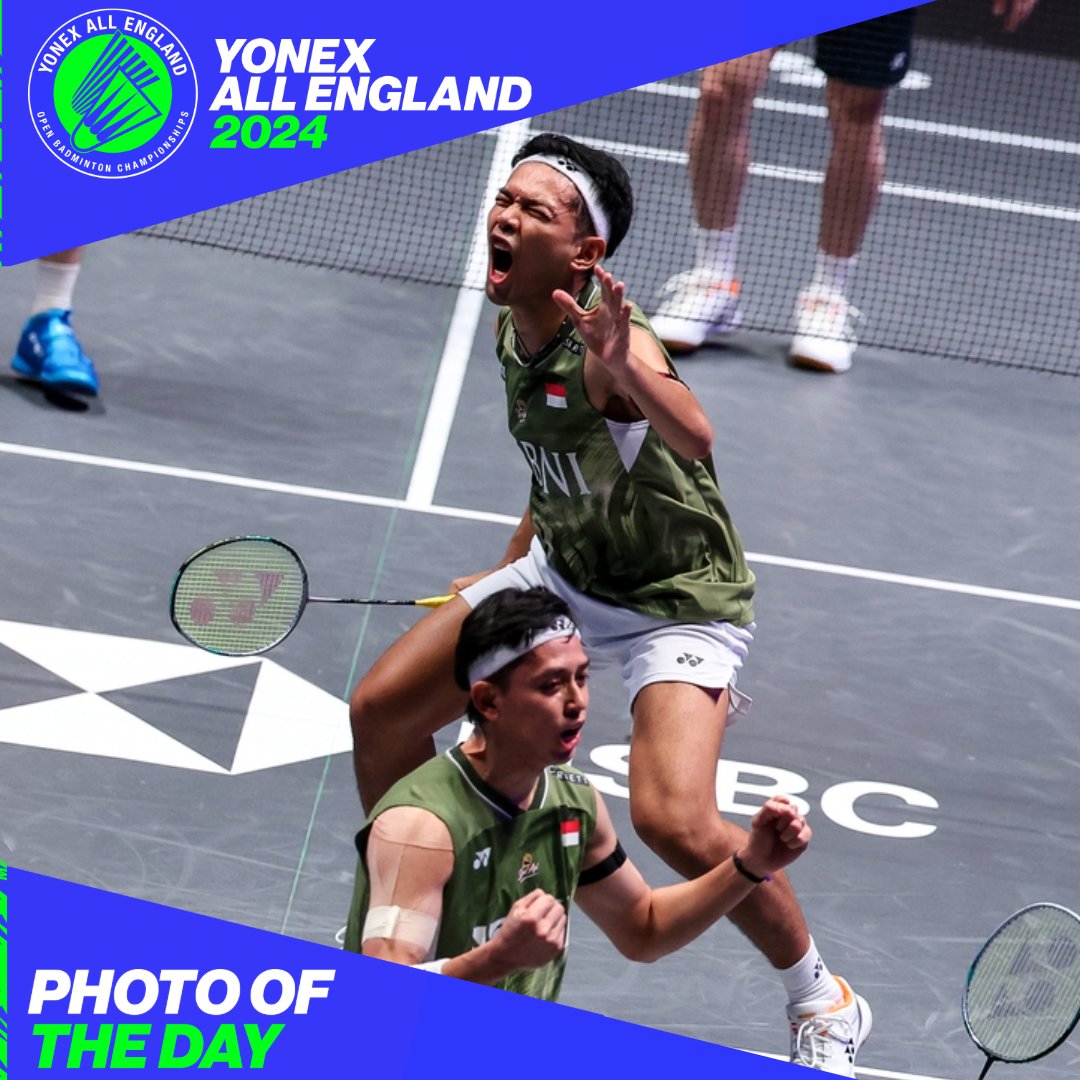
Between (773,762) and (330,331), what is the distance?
3306mm

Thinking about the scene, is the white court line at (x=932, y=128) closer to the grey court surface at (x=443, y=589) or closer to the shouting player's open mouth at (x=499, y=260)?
the grey court surface at (x=443, y=589)

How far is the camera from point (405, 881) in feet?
11.8

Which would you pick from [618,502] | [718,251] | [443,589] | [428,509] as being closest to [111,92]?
[428,509]

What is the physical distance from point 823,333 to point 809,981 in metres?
4.62

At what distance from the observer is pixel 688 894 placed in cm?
396

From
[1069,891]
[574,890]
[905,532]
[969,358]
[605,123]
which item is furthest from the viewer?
[605,123]

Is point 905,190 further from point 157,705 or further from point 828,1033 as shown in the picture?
point 828,1033

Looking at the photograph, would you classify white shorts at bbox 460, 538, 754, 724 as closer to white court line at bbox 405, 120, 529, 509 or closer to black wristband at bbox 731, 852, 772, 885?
black wristband at bbox 731, 852, 772, 885

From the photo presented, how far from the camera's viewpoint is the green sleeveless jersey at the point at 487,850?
12.1 feet

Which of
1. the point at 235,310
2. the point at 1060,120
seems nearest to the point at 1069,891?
the point at 235,310

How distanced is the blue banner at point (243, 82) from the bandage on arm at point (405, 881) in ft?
16.0

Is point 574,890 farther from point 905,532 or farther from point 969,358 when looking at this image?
point 969,358

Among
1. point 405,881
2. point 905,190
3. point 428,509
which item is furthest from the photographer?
point 905,190

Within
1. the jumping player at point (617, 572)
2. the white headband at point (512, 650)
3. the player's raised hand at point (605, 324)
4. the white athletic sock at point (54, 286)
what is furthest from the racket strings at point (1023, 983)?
the white athletic sock at point (54, 286)
